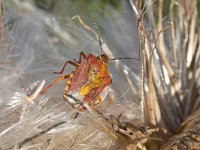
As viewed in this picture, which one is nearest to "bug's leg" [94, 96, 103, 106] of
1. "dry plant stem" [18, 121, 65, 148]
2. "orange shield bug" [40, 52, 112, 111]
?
"orange shield bug" [40, 52, 112, 111]

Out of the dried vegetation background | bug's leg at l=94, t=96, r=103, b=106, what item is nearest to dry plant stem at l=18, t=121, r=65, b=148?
the dried vegetation background

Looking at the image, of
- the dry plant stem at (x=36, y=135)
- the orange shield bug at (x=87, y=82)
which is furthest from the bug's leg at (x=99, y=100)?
the dry plant stem at (x=36, y=135)

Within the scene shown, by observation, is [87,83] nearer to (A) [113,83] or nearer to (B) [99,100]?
(B) [99,100]

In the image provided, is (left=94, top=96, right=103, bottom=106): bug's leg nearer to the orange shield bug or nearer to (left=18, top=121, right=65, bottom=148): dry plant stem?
the orange shield bug

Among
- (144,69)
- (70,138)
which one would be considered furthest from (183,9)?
(70,138)

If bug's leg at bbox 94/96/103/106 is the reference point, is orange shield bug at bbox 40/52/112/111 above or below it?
above

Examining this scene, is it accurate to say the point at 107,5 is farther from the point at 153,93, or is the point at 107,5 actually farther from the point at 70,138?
the point at 70,138
